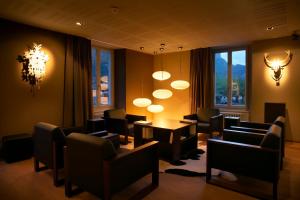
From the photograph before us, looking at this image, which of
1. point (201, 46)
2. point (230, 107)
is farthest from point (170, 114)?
point (201, 46)

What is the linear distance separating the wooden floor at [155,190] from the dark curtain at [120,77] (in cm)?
344

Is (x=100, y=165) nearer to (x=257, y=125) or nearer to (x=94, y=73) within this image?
(x=257, y=125)

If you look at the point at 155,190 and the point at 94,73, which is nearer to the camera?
the point at 155,190

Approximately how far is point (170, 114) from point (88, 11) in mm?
4804

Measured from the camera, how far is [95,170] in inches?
88.0

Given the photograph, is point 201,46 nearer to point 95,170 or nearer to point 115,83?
point 115,83

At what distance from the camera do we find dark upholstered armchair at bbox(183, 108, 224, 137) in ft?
16.8

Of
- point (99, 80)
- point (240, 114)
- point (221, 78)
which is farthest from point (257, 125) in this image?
point (99, 80)

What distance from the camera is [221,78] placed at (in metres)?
6.44

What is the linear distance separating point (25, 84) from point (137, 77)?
350 cm

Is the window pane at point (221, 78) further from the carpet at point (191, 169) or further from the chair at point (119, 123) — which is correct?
the carpet at point (191, 169)

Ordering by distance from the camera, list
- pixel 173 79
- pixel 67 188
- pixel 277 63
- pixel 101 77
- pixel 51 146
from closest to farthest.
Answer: pixel 67 188 < pixel 51 146 < pixel 277 63 < pixel 101 77 < pixel 173 79

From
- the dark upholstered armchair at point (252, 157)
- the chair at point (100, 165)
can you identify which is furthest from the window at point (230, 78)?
the chair at point (100, 165)

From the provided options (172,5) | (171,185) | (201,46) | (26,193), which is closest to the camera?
(26,193)
